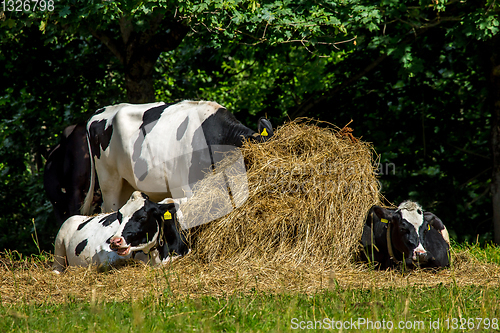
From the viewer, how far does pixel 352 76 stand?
8453 millimetres

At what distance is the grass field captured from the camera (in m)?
3.07

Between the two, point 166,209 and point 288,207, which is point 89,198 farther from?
point 288,207

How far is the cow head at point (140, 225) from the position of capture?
4820mm

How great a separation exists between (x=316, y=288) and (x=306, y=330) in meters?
1.13

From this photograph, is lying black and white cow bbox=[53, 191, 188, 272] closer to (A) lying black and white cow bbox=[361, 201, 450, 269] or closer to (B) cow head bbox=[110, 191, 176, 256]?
(B) cow head bbox=[110, 191, 176, 256]

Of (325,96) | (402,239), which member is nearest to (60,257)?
(402,239)

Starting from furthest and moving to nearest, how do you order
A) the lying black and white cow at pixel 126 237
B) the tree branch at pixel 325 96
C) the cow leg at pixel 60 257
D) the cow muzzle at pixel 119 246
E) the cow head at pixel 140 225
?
the tree branch at pixel 325 96
the cow leg at pixel 60 257
the lying black and white cow at pixel 126 237
the cow head at pixel 140 225
the cow muzzle at pixel 119 246

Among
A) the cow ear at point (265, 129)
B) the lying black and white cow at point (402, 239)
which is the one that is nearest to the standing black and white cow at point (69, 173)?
the cow ear at point (265, 129)

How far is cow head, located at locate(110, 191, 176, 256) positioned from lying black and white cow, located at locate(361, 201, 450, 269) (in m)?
2.21

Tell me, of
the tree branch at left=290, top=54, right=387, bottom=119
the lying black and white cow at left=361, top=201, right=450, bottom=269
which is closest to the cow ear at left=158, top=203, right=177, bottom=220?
the lying black and white cow at left=361, top=201, right=450, bottom=269

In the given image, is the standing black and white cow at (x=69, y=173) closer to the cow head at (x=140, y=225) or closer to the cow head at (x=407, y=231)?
the cow head at (x=140, y=225)

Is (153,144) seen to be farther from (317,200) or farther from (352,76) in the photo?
(352,76)

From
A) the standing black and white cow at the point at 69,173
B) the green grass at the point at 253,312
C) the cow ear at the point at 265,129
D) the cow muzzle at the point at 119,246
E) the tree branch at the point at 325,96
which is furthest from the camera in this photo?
the tree branch at the point at 325,96

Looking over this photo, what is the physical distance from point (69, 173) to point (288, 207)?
12.1 feet
